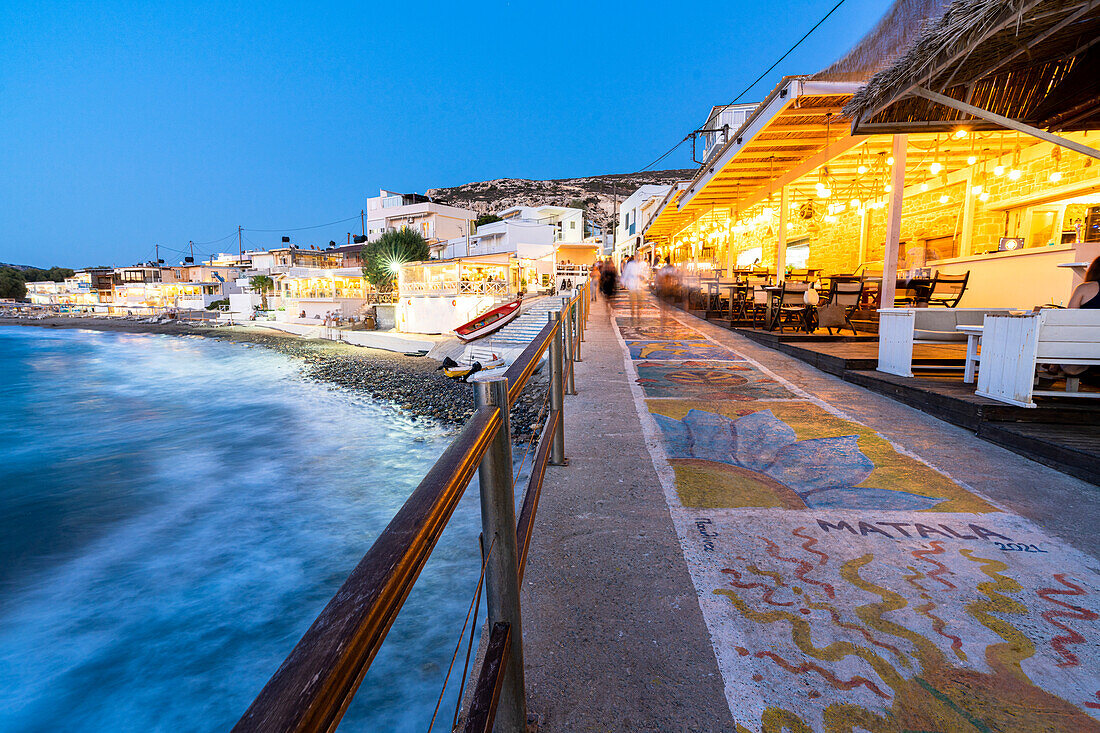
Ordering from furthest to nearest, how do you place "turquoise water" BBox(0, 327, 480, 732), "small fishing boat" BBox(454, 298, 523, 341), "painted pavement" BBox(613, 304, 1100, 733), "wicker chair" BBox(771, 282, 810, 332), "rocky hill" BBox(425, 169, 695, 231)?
"rocky hill" BBox(425, 169, 695, 231)
"small fishing boat" BBox(454, 298, 523, 341)
"wicker chair" BBox(771, 282, 810, 332)
"turquoise water" BBox(0, 327, 480, 732)
"painted pavement" BBox(613, 304, 1100, 733)

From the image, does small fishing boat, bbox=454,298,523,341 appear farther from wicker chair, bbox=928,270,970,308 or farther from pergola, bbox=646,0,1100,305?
wicker chair, bbox=928,270,970,308

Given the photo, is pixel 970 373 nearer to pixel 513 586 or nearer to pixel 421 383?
pixel 513 586

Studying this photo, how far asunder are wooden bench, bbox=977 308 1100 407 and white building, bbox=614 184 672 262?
102 ft

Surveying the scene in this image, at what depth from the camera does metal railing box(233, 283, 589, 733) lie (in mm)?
546

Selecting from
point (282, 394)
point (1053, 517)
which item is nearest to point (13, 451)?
point (282, 394)

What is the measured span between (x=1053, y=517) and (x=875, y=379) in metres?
3.16

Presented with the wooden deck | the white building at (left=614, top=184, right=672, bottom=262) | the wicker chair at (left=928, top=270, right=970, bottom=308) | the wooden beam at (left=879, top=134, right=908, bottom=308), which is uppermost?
the white building at (left=614, top=184, right=672, bottom=262)

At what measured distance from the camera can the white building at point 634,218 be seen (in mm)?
38031

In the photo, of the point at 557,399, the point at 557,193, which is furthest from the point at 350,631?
the point at 557,193

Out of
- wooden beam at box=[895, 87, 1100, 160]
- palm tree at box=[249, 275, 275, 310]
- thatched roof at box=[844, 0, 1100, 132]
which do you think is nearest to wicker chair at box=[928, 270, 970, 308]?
thatched roof at box=[844, 0, 1100, 132]

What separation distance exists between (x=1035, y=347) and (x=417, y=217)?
49.9m

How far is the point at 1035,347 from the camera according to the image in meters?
3.91

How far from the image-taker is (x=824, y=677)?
172 centimetres

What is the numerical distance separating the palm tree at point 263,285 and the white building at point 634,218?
3954 cm
